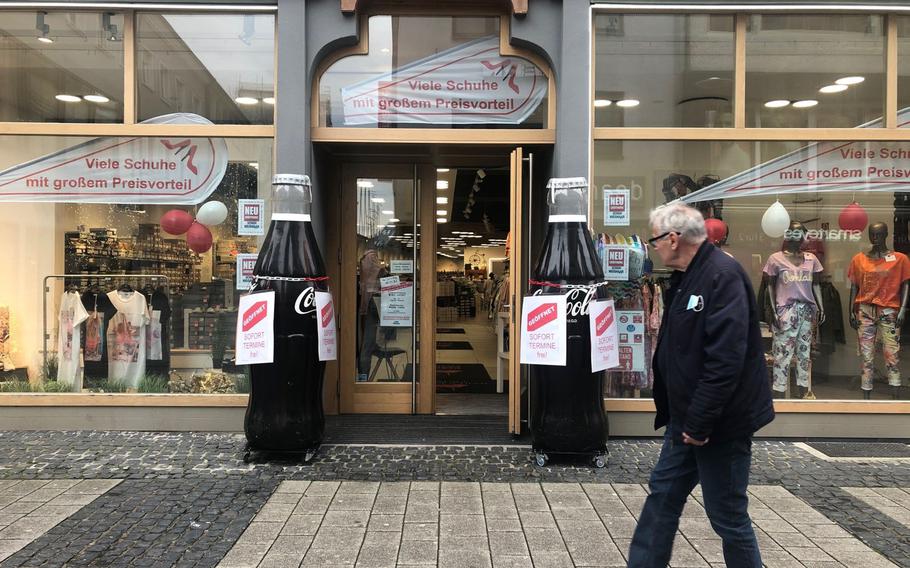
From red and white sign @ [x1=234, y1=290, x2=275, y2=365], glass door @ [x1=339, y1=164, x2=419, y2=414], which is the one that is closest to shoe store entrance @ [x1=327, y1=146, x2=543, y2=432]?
glass door @ [x1=339, y1=164, x2=419, y2=414]

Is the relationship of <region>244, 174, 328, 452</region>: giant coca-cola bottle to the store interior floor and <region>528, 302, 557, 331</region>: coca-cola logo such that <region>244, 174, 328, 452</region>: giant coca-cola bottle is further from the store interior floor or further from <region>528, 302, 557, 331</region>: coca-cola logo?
the store interior floor

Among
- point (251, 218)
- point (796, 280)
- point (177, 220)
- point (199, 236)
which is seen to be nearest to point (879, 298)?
point (796, 280)

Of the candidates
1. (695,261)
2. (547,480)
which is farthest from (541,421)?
(695,261)

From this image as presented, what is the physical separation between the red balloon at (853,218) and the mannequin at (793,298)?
1.36 feet

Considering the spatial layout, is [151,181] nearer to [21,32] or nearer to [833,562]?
[21,32]

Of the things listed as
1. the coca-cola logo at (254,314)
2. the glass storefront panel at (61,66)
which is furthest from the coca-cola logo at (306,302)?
the glass storefront panel at (61,66)

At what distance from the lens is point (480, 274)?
2423 centimetres

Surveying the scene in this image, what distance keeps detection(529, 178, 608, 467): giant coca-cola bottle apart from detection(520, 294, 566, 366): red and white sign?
6 centimetres

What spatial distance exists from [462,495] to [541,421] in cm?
103

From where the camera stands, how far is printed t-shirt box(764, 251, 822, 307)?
6363 millimetres

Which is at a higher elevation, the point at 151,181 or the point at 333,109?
the point at 333,109

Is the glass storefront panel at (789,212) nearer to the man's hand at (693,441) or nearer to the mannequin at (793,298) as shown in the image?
the mannequin at (793,298)

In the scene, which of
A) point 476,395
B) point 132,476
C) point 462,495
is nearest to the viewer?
point 462,495

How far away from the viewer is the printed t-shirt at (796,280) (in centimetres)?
636
